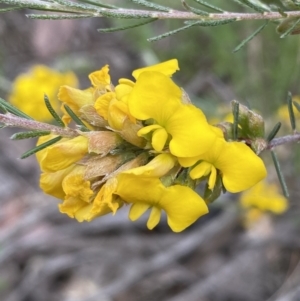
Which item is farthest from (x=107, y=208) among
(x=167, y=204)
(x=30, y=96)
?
(x=30, y=96)

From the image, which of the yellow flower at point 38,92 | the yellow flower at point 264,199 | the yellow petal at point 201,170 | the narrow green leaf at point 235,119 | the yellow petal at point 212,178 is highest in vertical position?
the narrow green leaf at point 235,119

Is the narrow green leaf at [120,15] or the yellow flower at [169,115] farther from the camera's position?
the narrow green leaf at [120,15]

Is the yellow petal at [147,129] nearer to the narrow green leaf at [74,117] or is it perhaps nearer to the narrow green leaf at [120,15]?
the narrow green leaf at [74,117]

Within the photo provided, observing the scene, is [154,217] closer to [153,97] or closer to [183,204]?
[183,204]

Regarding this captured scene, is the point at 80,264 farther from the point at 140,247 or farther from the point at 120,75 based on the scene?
the point at 120,75

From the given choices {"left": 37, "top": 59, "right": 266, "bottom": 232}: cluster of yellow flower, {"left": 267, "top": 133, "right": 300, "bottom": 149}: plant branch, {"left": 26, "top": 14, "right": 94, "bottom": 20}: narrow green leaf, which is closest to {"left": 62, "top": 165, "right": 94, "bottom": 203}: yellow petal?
{"left": 37, "top": 59, "right": 266, "bottom": 232}: cluster of yellow flower

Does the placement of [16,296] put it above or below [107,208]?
below

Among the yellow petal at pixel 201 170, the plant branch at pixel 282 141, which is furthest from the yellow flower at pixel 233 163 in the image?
the plant branch at pixel 282 141
